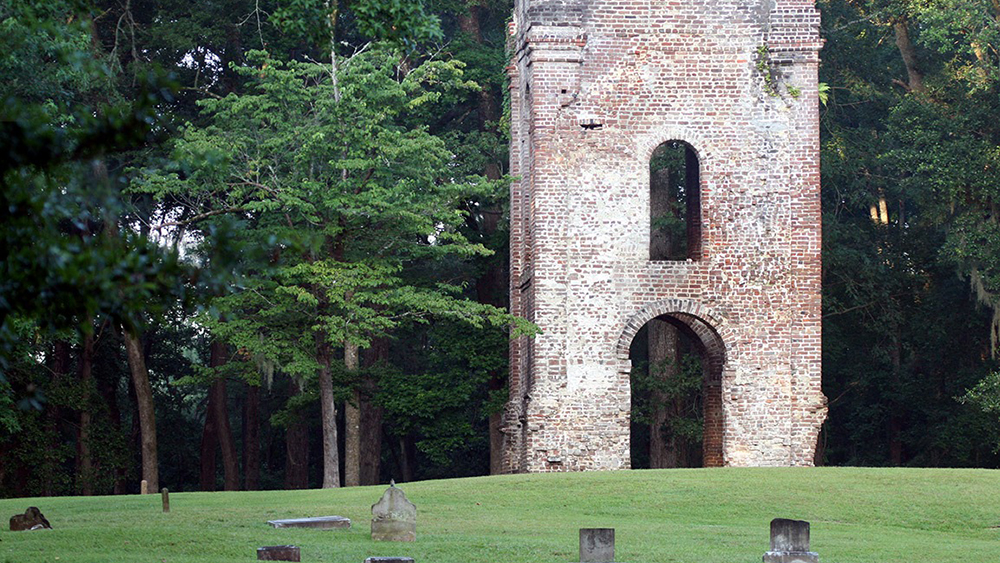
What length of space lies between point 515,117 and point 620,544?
14233mm

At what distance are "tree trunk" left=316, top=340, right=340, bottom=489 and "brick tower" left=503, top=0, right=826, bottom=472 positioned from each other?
3444 millimetres

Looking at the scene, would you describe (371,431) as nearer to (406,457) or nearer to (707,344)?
(406,457)

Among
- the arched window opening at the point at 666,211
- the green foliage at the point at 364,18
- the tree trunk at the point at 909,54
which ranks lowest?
the green foliage at the point at 364,18

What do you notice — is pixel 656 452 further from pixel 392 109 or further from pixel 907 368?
pixel 392 109

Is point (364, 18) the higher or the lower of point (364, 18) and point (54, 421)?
the higher

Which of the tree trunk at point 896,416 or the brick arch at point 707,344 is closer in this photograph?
the brick arch at point 707,344

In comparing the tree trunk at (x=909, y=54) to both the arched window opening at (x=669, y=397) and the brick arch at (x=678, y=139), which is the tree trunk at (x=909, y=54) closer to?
the arched window opening at (x=669, y=397)

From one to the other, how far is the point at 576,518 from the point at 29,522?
6.74 metres

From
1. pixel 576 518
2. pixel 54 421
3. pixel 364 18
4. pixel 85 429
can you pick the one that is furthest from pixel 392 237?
pixel 364 18

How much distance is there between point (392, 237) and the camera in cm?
2705

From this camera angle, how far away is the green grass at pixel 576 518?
1462cm

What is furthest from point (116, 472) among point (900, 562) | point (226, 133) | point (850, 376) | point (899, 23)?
point (900, 562)

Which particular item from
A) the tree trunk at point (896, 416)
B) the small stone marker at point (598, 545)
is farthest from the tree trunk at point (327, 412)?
the tree trunk at point (896, 416)

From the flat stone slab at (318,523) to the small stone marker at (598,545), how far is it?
13.2ft
